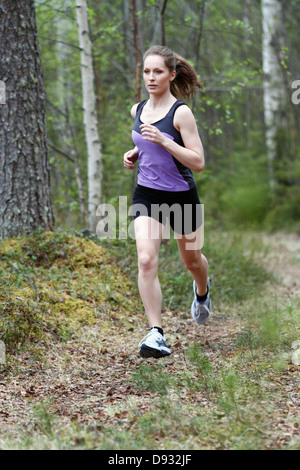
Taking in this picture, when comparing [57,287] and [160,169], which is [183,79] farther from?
[57,287]

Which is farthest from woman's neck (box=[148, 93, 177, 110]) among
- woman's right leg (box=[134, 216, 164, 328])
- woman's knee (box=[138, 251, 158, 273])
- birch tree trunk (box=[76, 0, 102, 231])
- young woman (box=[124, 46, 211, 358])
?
birch tree trunk (box=[76, 0, 102, 231])

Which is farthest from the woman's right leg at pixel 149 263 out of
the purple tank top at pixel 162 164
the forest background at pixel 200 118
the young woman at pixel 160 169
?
the forest background at pixel 200 118

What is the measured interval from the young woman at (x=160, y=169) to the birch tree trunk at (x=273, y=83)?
32.1 feet

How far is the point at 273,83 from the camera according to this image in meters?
13.6

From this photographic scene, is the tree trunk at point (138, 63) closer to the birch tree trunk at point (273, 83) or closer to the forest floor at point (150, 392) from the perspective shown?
the forest floor at point (150, 392)

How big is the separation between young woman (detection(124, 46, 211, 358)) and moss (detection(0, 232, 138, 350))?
41.7 inches

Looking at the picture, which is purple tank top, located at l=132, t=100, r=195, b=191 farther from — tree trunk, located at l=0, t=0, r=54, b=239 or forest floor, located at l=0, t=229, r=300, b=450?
tree trunk, located at l=0, t=0, r=54, b=239

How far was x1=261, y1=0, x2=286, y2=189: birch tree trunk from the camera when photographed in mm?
13719

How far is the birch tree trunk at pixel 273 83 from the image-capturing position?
1372 centimetres

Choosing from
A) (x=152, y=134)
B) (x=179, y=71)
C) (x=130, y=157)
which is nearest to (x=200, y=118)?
(x=179, y=71)

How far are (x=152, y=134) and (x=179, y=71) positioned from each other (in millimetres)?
899

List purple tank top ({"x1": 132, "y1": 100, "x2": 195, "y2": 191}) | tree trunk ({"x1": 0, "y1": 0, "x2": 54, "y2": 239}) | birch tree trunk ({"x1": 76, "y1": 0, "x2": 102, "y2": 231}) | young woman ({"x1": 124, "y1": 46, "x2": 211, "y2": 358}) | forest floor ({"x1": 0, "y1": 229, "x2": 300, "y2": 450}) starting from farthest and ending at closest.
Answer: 1. birch tree trunk ({"x1": 76, "y1": 0, "x2": 102, "y2": 231})
2. tree trunk ({"x1": 0, "y1": 0, "x2": 54, "y2": 239})
3. purple tank top ({"x1": 132, "y1": 100, "x2": 195, "y2": 191})
4. young woman ({"x1": 124, "y1": 46, "x2": 211, "y2": 358})
5. forest floor ({"x1": 0, "y1": 229, "x2": 300, "y2": 450})

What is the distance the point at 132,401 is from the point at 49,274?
8.06 feet
